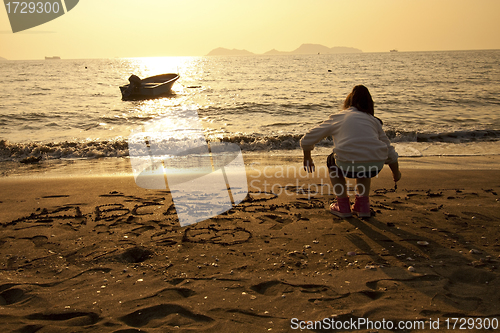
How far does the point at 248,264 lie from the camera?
2871 millimetres

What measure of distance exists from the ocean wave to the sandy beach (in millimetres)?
4794

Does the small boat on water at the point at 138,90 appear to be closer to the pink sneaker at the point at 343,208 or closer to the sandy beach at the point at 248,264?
the sandy beach at the point at 248,264

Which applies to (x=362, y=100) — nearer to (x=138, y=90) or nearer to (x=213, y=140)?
(x=213, y=140)

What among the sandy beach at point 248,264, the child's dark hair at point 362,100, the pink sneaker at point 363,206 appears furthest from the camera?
the pink sneaker at point 363,206

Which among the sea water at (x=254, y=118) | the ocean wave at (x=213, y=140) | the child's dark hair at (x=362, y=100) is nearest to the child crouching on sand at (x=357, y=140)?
the child's dark hair at (x=362, y=100)

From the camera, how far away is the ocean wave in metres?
9.18

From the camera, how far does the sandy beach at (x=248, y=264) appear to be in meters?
2.18

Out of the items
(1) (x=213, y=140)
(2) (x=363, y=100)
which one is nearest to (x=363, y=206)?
(2) (x=363, y=100)

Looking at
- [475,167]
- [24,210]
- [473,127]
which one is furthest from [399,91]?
[24,210]

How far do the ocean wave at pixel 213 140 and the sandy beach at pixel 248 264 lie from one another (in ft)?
15.7

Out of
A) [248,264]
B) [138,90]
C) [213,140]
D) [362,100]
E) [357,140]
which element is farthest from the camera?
[138,90]

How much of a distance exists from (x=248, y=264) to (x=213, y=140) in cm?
841

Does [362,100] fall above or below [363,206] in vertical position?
above

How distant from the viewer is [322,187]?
5277mm
